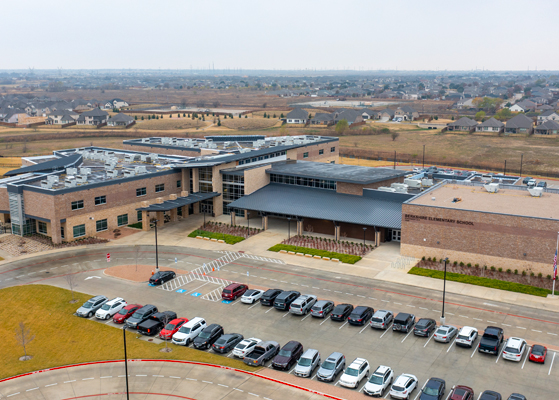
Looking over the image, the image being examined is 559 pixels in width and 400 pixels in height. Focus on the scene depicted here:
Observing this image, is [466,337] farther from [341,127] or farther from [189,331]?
[341,127]

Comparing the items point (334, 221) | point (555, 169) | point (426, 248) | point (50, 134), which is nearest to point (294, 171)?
point (334, 221)

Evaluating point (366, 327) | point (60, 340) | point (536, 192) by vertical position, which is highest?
point (536, 192)

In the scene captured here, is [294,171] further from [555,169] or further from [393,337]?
[555,169]

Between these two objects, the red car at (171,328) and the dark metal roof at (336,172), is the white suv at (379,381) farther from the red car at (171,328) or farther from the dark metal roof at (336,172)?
the dark metal roof at (336,172)

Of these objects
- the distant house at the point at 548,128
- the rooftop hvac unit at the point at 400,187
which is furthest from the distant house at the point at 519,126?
the rooftop hvac unit at the point at 400,187

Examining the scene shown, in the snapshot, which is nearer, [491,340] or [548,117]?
[491,340]

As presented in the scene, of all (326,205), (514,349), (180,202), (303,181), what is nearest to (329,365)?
(514,349)

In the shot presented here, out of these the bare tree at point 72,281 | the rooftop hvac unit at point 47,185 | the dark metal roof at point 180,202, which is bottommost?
the bare tree at point 72,281

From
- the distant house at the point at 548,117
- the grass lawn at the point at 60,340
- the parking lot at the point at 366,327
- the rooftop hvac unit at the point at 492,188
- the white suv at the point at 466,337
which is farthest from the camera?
the distant house at the point at 548,117
